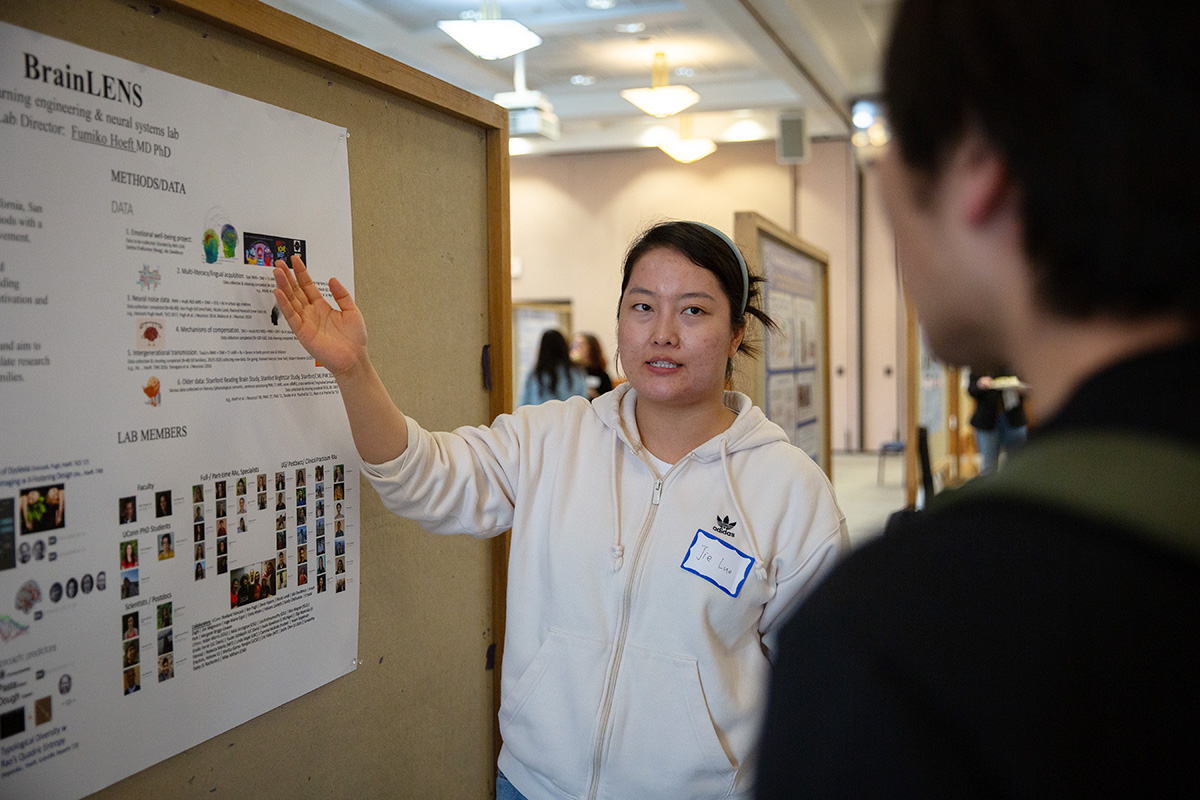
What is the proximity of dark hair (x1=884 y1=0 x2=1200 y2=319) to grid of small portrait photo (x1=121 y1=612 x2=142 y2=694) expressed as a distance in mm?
1051

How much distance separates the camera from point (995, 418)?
6.35 meters

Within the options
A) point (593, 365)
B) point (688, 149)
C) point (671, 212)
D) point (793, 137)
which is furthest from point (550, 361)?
point (671, 212)

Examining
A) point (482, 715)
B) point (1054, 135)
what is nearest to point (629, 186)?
point (482, 715)

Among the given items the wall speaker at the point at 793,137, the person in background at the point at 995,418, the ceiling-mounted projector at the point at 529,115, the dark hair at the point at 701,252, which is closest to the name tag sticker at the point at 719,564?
the dark hair at the point at 701,252

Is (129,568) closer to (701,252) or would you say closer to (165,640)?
(165,640)

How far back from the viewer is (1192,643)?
41cm

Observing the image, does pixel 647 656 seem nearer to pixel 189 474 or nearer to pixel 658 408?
pixel 658 408

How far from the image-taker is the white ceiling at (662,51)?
720cm

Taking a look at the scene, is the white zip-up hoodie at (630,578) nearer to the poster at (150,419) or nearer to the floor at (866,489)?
the poster at (150,419)

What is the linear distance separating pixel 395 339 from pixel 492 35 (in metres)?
5.25

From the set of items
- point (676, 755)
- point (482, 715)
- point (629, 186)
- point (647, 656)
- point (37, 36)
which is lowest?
point (482, 715)

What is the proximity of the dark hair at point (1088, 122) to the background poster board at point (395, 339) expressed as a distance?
3.17ft

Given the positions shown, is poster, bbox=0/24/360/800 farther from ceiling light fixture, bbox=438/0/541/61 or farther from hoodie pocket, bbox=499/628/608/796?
ceiling light fixture, bbox=438/0/541/61

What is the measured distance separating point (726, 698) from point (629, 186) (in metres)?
11.0
